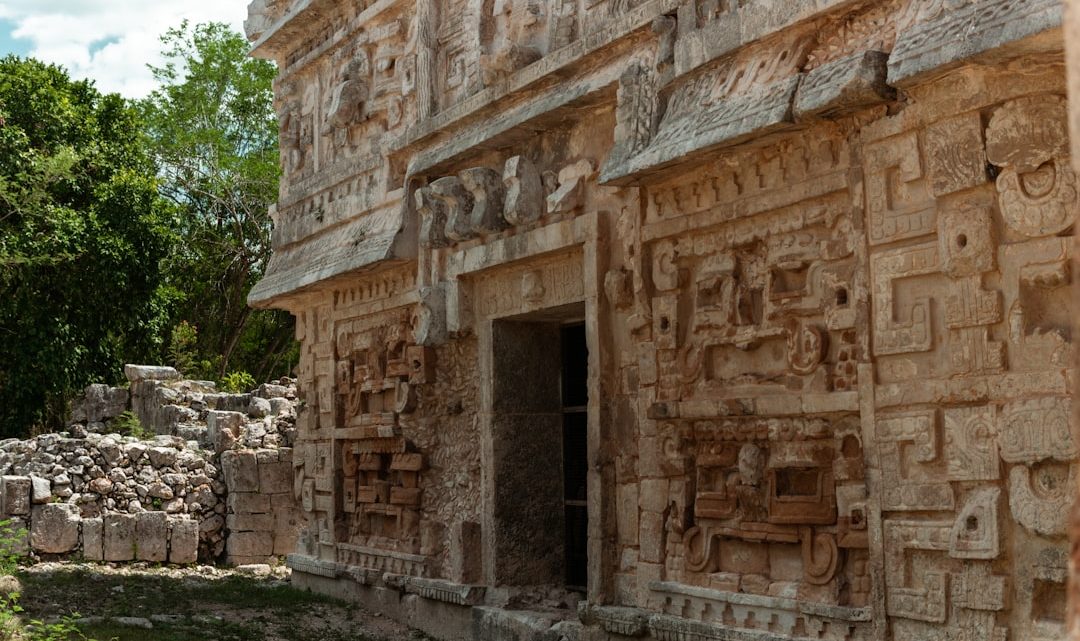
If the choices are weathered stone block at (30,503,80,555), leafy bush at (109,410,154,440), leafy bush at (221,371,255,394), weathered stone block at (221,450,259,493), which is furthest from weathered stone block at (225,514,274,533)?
leafy bush at (221,371,255,394)

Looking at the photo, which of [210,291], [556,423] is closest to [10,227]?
[210,291]

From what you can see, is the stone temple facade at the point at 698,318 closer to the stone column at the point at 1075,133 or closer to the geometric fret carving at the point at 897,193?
the geometric fret carving at the point at 897,193

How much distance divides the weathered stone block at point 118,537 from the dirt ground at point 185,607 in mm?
150

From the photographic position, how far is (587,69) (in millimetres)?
6324

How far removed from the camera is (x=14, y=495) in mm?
9633

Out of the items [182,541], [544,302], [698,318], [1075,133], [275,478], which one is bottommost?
[182,541]

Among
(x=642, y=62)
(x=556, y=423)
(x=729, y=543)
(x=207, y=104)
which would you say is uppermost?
(x=207, y=104)

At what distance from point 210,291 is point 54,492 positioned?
11.8 meters

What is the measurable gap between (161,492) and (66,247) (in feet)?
22.2

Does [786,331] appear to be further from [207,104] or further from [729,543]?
[207,104]

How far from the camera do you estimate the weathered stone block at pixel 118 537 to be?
9.81m

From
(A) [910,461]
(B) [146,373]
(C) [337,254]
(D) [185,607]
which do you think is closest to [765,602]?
(A) [910,461]

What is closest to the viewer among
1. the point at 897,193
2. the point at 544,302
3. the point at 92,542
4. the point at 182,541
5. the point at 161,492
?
the point at 897,193

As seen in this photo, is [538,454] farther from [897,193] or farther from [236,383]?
[236,383]
